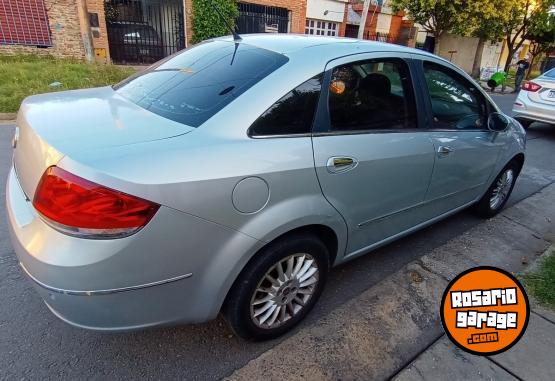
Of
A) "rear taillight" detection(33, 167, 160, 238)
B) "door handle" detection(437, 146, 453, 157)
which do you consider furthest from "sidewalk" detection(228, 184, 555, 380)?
"rear taillight" detection(33, 167, 160, 238)

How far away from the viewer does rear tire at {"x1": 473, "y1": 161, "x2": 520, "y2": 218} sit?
12.8 feet

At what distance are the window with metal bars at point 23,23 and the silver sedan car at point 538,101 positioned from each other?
13.2 m

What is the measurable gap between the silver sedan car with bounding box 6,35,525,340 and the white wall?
16.5 metres

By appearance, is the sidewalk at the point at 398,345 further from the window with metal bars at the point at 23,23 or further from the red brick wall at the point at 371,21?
the red brick wall at the point at 371,21

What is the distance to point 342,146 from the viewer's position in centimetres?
213

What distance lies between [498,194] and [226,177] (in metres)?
3.52

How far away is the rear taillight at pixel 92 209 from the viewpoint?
59.2 inches

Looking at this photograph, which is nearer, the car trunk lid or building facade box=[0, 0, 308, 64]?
the car trunk lid

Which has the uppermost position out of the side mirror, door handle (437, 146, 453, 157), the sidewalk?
the side mirror

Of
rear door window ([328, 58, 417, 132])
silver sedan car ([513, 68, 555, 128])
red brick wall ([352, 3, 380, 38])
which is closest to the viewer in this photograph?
rear door window ([328, 58, 417, 132])

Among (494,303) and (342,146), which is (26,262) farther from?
(494,303)

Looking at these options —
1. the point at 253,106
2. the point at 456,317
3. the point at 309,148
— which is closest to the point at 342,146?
the point at 309,148

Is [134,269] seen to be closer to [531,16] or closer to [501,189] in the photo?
[501,189]

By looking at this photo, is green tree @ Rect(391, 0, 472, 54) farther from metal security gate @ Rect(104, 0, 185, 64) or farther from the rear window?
the rear window
